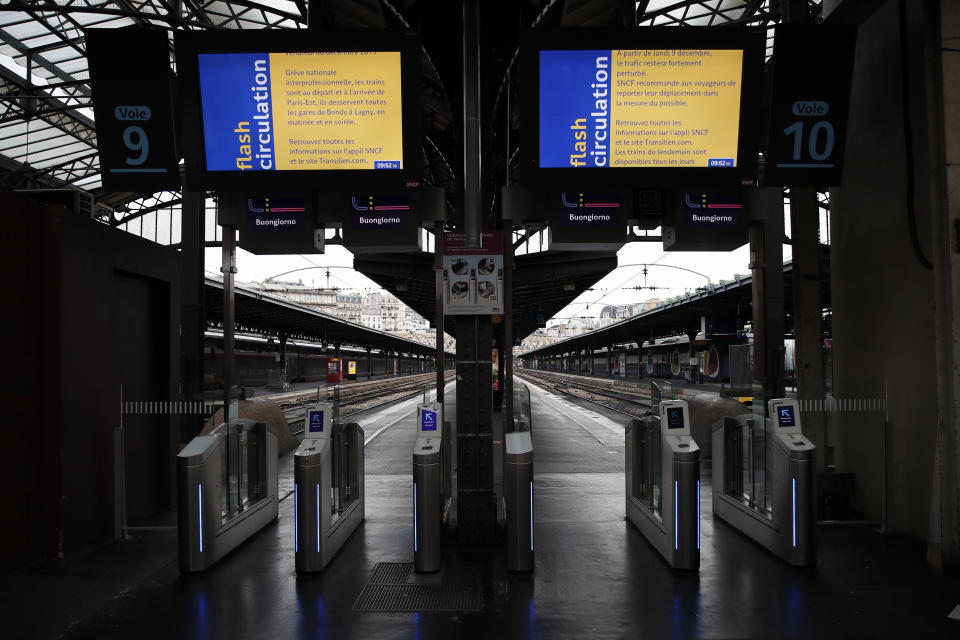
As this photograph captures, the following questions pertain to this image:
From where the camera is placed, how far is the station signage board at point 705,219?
23.5ft

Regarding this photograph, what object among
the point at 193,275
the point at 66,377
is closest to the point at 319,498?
the point at 66,377

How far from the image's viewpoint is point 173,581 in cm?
575

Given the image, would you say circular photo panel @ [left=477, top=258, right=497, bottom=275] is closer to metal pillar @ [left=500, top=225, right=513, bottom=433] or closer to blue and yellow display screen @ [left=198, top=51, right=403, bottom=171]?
metal pillar @ [left=500, top=225, right=513, bottom=433]

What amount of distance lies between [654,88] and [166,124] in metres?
5.51

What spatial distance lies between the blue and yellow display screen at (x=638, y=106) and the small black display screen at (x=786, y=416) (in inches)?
109

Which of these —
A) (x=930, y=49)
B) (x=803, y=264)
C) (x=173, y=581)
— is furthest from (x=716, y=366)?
(x=173, y=581)

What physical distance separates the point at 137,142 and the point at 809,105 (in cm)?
757

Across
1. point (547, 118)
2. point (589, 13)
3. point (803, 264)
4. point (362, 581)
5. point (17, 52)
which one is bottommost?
point (362, 581)

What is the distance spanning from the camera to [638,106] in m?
6.85

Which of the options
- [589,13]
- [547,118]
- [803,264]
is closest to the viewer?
[547,118]

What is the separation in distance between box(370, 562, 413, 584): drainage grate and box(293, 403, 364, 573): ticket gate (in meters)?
0.54

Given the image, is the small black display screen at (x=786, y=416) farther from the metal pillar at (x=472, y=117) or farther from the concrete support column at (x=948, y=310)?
the metal pillar at (x=472, y=117)

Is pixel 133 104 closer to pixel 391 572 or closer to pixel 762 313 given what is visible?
pixel 391 572

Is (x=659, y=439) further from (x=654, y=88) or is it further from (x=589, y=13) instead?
(x=589, y=13)
